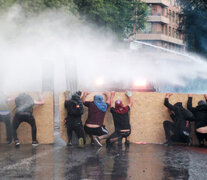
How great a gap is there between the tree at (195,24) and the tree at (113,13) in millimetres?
12109

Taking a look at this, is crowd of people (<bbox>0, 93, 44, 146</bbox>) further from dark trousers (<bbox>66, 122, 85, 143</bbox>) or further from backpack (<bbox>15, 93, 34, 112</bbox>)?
dark trousers (<bbox>66, 122, 85, 143</bbox>)

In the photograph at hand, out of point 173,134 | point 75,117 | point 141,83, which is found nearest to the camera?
point 75,117

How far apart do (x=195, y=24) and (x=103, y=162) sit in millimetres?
17449

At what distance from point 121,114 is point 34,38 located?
924cm

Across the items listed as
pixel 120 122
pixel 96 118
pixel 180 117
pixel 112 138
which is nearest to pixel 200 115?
pixel 180 117

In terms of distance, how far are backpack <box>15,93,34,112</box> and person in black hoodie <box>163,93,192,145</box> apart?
355 centimetres

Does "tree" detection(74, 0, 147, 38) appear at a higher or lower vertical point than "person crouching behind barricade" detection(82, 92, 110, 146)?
higher

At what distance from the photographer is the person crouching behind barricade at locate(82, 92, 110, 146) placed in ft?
42.7

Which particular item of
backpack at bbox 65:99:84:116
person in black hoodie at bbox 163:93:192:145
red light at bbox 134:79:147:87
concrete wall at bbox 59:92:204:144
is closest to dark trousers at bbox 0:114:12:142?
backpack at bbox 65:99:84:116

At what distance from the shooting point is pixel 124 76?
66.6ft

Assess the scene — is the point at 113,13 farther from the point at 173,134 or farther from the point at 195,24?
the point at 173,134

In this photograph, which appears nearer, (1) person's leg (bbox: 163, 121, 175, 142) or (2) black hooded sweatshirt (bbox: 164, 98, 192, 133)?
(2) black hooded sweatshirt (bbox: 164, 98, 192, 133)

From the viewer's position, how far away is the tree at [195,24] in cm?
2605

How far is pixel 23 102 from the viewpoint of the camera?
42.6 ft
